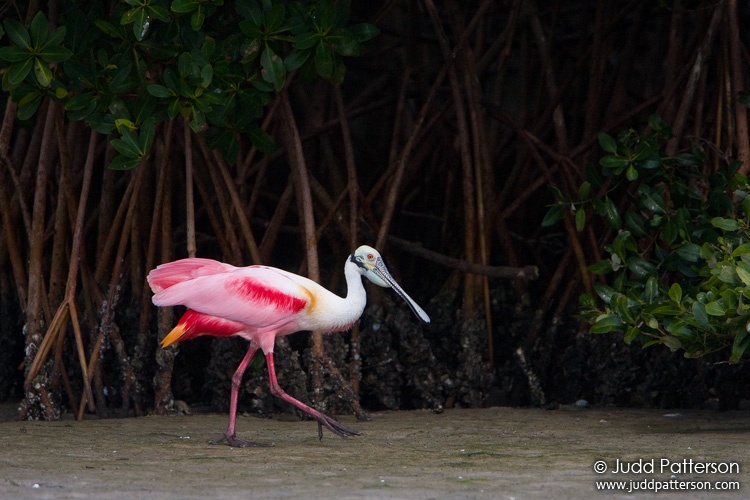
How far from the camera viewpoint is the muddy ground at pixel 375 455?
173 inches

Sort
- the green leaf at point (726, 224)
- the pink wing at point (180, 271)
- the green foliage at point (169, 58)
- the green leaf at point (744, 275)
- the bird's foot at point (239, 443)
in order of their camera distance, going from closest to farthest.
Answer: the green leaf at point (744, 275) < the bird's foot at point (239, 443) < the green leaf at point (726, 224) < the green foliage at point (169, 58) < the pink wing at point (180, 271)

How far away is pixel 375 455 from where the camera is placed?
17.6 ft

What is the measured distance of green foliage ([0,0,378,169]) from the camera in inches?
233

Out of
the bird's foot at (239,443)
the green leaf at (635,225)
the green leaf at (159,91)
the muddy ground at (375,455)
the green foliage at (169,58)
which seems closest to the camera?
the muddy ground at (375,455)

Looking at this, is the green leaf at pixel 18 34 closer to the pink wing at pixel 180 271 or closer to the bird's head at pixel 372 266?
the pink wing at pixel 180 271

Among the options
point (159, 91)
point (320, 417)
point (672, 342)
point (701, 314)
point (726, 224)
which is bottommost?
point (320, 417)

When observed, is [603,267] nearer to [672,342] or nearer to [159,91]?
[672,342]

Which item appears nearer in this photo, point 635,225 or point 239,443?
point 239,443

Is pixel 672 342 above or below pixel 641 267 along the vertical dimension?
below

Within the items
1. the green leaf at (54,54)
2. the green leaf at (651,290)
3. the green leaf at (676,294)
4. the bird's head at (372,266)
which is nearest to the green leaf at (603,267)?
the green leaf at (651,290)

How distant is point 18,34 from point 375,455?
8.26 ft

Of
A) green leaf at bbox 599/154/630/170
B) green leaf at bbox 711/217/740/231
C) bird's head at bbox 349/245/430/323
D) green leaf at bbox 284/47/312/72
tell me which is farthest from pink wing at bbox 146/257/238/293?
green leaf at bbox 711/217/740/231

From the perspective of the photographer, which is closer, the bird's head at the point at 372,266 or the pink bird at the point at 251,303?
the pink bird at the point at 251,303

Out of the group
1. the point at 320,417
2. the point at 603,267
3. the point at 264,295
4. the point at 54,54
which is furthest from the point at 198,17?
the point at 603,267
